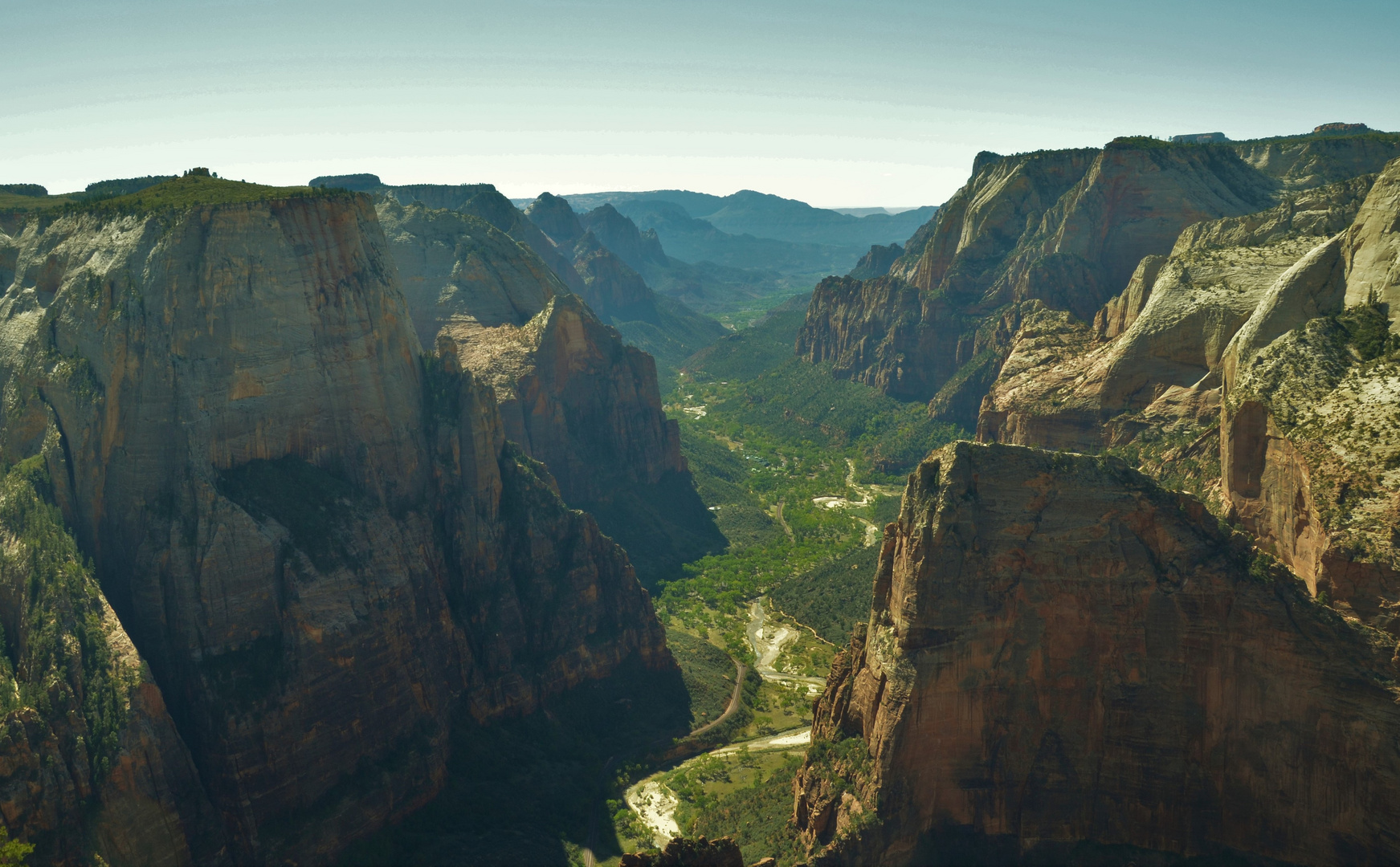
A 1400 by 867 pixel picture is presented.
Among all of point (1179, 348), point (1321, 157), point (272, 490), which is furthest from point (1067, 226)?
point (272, 490)

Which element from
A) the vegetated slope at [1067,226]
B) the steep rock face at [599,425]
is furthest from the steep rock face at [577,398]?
the vegetated slope at [1067,226]

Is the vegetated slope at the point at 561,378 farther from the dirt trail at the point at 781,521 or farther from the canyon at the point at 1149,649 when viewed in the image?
the canyon at the point at 1149,649

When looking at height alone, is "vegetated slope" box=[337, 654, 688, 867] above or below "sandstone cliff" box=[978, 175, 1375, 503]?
below

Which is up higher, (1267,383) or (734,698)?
(1267,383)

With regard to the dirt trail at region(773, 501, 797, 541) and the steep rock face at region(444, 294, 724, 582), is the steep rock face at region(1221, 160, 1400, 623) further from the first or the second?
the dirt trail at region(773, 501, 797, 541)

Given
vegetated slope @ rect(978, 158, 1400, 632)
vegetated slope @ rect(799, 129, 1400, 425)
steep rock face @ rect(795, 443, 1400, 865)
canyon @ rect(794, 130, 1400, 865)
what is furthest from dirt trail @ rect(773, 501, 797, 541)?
steep rock face @ rect(795, 443, 1400, 865)

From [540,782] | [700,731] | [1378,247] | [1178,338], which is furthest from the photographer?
[700,731]

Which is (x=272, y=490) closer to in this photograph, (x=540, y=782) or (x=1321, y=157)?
(x=540, y=782)
